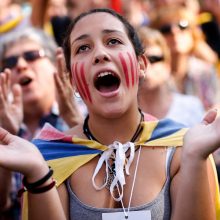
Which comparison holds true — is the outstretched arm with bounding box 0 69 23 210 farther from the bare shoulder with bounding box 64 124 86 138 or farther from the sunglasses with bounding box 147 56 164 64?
the sunglasses with bounding box 147 56 164 64

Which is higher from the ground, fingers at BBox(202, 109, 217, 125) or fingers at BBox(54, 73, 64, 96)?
fingers at BBox(202, 109, 217, 125)

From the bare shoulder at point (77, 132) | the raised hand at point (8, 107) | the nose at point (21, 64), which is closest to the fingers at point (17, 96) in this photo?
the raised hand at point (8, 107)

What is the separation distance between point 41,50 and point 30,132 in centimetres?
55

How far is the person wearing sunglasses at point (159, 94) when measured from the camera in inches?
185

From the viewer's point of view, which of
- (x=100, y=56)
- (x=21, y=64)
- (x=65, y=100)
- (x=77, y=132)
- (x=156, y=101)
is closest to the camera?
(x=100, y=56)

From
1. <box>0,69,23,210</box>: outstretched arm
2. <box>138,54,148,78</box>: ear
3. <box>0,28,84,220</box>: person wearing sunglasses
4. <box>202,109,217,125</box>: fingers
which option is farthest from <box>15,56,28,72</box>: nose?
<box>202,109,217,125</box>: fingers

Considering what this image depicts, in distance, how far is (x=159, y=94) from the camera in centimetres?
478

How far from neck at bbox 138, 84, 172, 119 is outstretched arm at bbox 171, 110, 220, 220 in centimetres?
210

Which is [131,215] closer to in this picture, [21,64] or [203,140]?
[203,140]

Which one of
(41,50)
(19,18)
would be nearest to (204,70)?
(19,18)

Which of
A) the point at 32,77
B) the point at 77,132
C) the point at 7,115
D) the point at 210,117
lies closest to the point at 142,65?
the point at 77,132

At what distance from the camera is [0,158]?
2500mm

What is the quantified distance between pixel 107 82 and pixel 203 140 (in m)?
0.62

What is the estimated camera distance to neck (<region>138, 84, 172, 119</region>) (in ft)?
15.5
